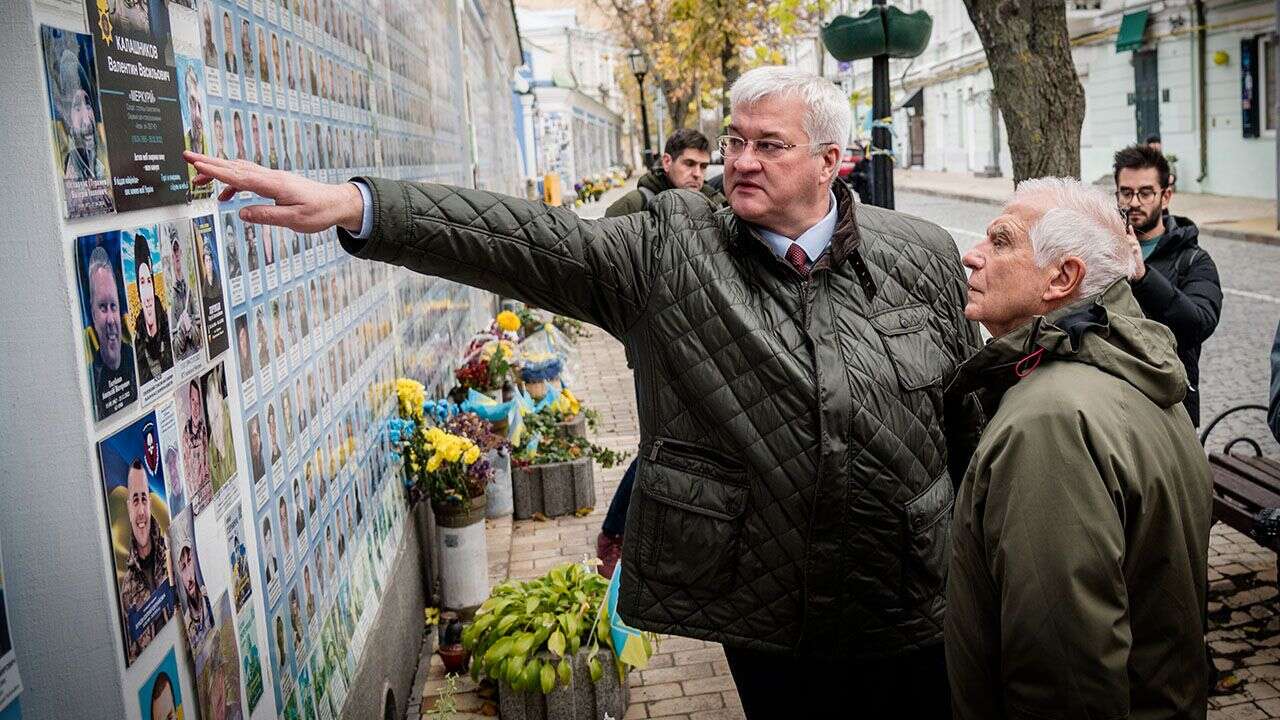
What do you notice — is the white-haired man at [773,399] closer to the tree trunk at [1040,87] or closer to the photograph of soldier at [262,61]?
the photograph of soldier at [262,61]

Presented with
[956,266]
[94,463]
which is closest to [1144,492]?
[956,266]

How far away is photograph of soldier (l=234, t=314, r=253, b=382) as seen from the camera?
2.90 meters

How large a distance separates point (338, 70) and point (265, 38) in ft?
3.90

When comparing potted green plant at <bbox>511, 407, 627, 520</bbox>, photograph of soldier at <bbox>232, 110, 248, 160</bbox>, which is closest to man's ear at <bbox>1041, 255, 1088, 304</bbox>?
photograph of soldier at <bbox>232, 110, 248, 160</bbox>

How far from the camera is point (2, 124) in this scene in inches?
72.0

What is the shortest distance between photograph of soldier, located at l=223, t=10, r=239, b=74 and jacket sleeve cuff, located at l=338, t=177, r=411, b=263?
69 centimetres

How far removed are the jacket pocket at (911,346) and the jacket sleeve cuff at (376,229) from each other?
1.18 meters

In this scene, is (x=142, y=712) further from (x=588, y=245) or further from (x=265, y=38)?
(x=265, y=38)

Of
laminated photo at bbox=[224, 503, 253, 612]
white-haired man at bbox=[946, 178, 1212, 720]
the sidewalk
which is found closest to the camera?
white-haired man at bbox=[946, 178, 1212, 720]

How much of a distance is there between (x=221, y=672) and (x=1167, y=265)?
402 centimetres

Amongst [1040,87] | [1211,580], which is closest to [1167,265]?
[1211,580]

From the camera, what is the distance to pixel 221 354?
2.71 meters

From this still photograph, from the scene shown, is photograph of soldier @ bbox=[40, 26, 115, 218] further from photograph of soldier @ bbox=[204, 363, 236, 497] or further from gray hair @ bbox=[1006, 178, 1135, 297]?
gray hair @ bbox=[1006, 178, 1135, 297]

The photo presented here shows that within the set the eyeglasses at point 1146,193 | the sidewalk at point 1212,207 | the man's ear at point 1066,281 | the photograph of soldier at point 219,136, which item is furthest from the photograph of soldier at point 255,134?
the sidewalk at point 1212,207
